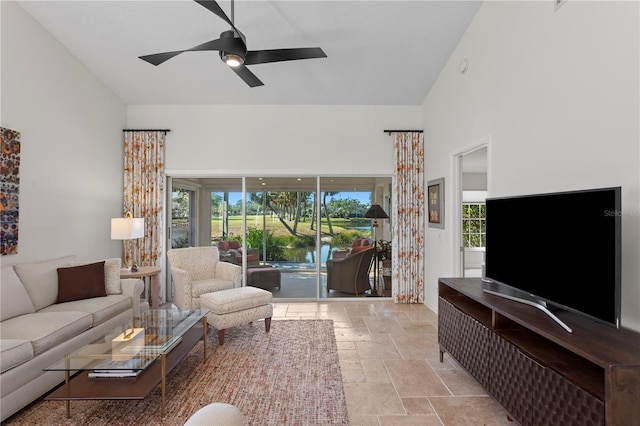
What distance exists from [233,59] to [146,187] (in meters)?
3.20

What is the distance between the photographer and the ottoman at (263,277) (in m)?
5.25

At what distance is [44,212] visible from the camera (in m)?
3.38

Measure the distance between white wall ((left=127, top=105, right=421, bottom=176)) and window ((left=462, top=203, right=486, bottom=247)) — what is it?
1839 millimetres

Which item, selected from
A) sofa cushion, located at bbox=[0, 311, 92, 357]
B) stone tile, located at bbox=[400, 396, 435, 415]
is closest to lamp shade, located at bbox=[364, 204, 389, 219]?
stone tile, located at bbox=[400, 396, 435, 415]

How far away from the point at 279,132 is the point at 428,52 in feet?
7.83

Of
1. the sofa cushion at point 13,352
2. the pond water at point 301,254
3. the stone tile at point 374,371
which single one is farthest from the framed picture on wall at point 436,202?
the sofa cushion at point 13,352

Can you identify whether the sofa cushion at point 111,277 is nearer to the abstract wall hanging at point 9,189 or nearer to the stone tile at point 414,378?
the abstract wall hanging at point 9,189

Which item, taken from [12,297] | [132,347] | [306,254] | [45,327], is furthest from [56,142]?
[306,254]

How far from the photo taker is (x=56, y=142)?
11.7ft

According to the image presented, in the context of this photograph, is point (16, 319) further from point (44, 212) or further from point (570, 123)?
point (570, 123)

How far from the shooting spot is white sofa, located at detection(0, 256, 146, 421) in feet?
6.89

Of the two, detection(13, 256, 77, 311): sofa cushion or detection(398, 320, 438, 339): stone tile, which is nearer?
detection(13, 256, 77, 311): sofa cushion

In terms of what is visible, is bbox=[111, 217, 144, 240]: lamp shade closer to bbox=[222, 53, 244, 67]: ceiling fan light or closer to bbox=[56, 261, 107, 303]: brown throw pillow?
bbox=[56, 261, 107, 303]: brown throw pillow

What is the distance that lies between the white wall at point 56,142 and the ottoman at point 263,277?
80.2 inches
